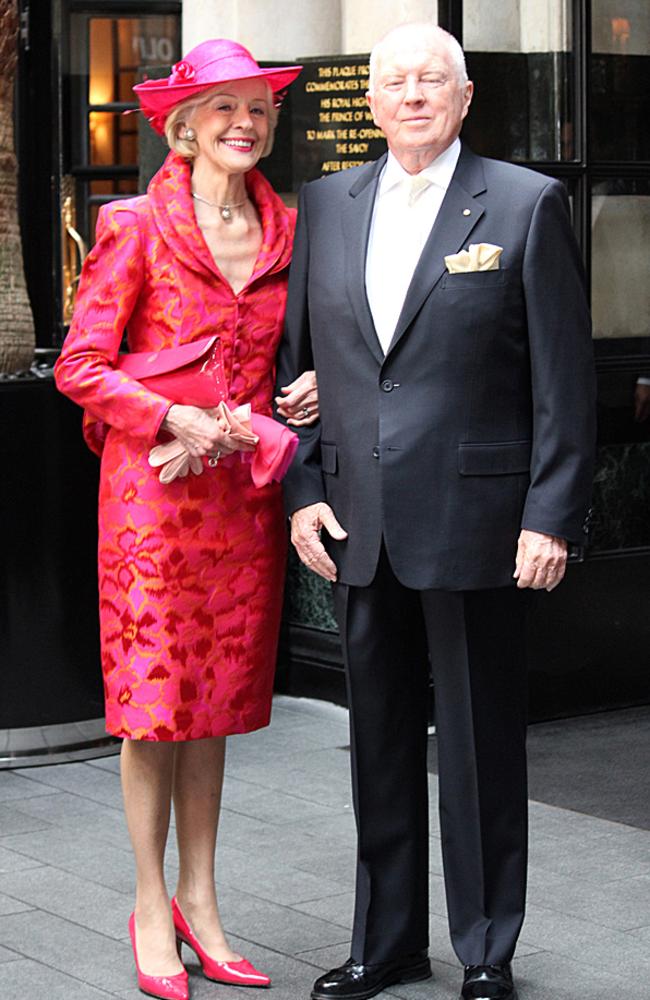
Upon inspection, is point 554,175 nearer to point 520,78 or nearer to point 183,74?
point 520,78

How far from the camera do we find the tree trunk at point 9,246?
623 cm

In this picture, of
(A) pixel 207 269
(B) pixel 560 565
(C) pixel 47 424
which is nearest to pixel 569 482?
(B) pixel 560 565

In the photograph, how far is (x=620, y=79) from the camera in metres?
6.60

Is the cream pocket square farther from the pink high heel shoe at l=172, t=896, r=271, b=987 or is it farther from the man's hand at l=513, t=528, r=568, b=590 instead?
the pink high heel shoe at l=172, t=896, r=271, b=987

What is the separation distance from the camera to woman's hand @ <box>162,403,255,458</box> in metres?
4.01

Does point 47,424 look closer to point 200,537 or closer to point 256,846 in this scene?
point 256,846

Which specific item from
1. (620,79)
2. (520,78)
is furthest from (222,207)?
(620,79)

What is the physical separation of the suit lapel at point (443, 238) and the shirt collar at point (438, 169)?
0.09ft

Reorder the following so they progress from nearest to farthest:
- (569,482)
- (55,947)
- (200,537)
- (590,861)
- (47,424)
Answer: (569,482) < (200,537) < (55,947) < (590,861) < (47,424)

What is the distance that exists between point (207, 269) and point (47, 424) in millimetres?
2154

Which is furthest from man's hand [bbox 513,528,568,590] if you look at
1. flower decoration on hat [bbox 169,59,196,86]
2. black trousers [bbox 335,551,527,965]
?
flower decoration on hat [bbox 169,59,196,86]

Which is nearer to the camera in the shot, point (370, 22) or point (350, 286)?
point (350, 286)

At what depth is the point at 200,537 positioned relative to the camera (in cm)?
415

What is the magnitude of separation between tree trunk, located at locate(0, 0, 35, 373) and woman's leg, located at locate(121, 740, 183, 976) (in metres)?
2.34
